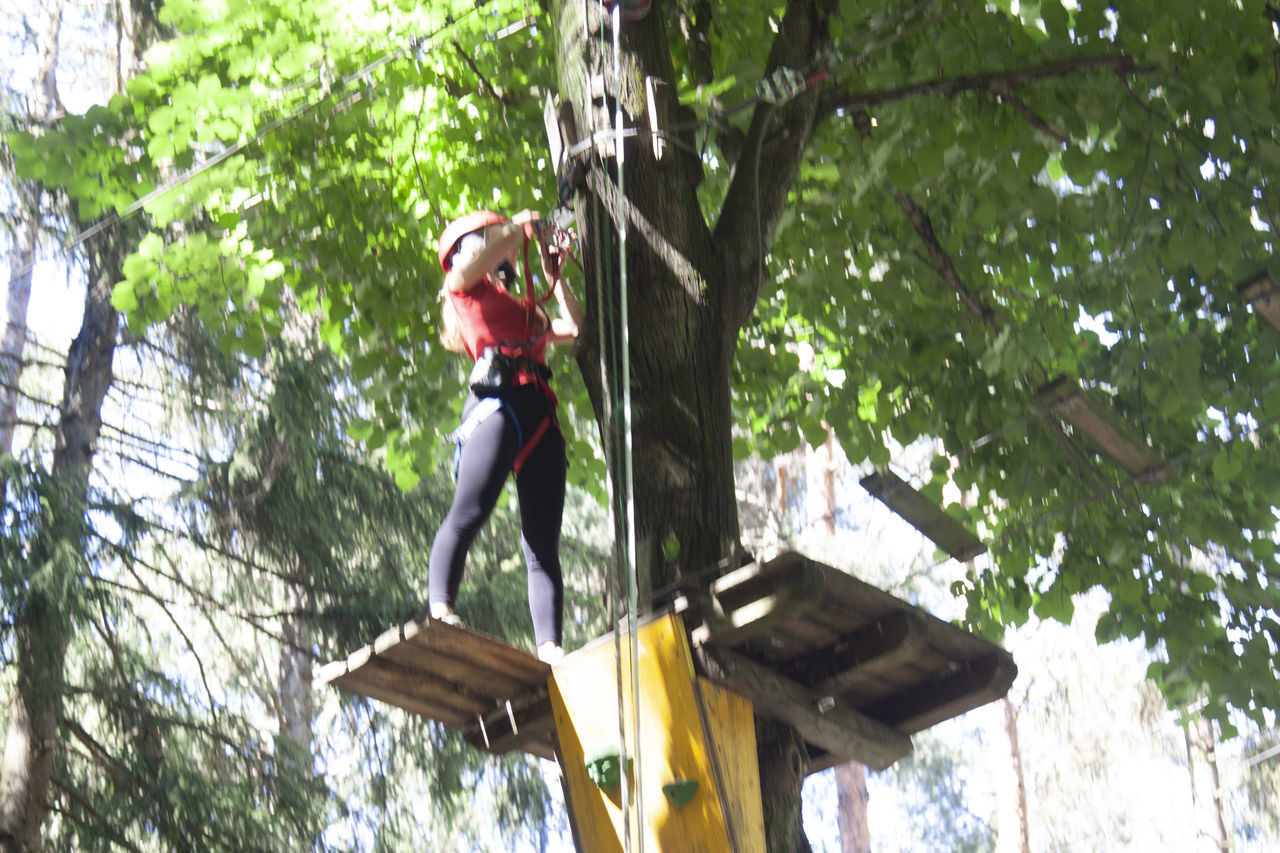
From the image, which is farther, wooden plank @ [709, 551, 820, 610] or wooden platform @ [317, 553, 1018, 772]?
wooden platform @ [317, 553, 1018, 772]

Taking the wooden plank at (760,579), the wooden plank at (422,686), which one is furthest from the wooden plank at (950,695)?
the wooden plank at (422,686)

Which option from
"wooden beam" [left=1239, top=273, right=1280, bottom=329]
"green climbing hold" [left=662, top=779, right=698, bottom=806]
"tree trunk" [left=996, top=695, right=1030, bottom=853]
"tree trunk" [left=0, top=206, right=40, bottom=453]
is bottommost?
"green climbing hold" [left=662, top=779, right=698, bottom=806]

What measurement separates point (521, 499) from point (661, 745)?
1147 millimetres

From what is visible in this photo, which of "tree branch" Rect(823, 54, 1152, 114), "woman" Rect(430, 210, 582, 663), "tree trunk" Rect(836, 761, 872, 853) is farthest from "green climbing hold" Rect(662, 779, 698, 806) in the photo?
"tree trunk" Rect(836, 761, 872, 853)

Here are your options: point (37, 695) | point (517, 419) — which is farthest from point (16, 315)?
point (517, 419)

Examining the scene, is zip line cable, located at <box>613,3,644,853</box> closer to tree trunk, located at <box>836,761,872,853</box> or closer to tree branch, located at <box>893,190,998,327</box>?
tree branch, located at <box>893,190,998,327</box>

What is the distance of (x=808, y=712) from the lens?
3471 millimetres

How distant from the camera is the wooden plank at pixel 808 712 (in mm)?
3295

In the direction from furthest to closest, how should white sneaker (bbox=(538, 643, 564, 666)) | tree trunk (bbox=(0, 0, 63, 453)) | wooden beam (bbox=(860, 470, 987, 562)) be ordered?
tree trunk (bbox=(0, 0, 63, 453))
wooden beam (bbox=(860, 470, 987, 562))
white sneaker (bbox=(538, 643, 564, 666))

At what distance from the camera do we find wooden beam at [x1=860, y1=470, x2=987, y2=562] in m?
5.11

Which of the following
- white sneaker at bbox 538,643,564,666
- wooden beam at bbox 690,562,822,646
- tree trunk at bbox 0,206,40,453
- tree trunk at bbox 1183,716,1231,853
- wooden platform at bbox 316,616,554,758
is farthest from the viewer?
tree trunk at bbox 1183,716,1231,853

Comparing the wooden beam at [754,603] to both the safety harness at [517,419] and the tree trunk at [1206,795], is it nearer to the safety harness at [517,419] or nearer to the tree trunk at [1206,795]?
the safety harness at [517,419]

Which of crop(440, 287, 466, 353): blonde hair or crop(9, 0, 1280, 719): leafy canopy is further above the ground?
crop(9, 0, 1280, 719): leafy canopy

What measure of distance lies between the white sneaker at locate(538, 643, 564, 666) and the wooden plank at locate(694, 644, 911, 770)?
0.53m
